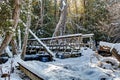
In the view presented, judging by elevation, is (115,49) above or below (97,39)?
above

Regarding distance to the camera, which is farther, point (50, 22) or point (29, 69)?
point (50, 22)

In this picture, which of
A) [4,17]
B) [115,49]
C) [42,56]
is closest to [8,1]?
[4,17]

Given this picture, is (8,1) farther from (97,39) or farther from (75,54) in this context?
(97,39)

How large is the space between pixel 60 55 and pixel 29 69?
4.74 metres

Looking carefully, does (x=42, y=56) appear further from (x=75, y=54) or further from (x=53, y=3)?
(x=53, y=3)

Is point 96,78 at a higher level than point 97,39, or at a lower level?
higher

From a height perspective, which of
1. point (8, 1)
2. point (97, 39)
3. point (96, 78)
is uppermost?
point (8, 1)

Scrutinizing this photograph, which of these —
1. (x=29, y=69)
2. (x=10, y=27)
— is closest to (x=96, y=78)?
(x=29, y=69)

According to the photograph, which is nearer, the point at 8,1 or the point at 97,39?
the point at 8,1

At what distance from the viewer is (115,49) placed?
9.68 meters

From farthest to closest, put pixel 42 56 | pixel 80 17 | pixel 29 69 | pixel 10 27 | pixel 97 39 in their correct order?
pixel 80 17 → pixel 97 39 → pixel 42 56 → pixel 29 69 → pixel 10 27

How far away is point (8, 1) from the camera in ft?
18.1

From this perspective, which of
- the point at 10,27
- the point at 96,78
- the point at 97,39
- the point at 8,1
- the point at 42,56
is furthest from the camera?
the point at 97,39

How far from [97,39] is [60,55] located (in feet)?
33.8
